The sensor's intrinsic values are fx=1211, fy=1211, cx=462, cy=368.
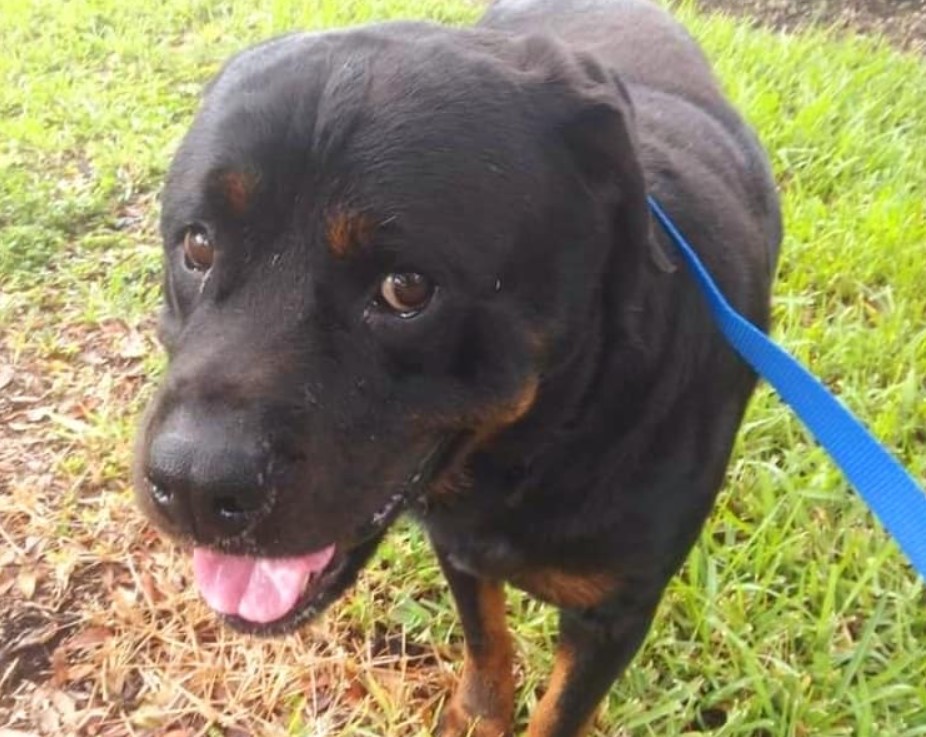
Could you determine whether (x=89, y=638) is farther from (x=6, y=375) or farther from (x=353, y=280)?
(x=353, y=280)

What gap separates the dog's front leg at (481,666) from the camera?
2414 millimetres

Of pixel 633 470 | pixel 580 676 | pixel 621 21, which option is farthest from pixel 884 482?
pixel 621 21

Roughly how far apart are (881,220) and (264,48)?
249 centimetres

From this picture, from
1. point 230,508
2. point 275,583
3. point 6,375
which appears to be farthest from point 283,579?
point 6,375

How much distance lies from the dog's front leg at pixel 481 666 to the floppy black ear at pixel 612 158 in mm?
827

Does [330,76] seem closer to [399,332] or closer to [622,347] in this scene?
[399,332]

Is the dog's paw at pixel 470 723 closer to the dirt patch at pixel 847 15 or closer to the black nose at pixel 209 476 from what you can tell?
the black nose at pixel 209 476

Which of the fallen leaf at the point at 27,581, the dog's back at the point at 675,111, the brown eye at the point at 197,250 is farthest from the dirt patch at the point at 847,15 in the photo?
the brown eye at the point at 197,250

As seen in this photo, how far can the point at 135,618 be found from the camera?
2797 millimetres

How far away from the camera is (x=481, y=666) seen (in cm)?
250

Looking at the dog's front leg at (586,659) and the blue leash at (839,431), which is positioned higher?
the blue leash at (839,431)

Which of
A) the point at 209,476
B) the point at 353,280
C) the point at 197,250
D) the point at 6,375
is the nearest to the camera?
the point at 209,476

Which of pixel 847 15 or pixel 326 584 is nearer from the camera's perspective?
pixel 326 584

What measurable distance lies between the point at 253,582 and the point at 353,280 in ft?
1.68
